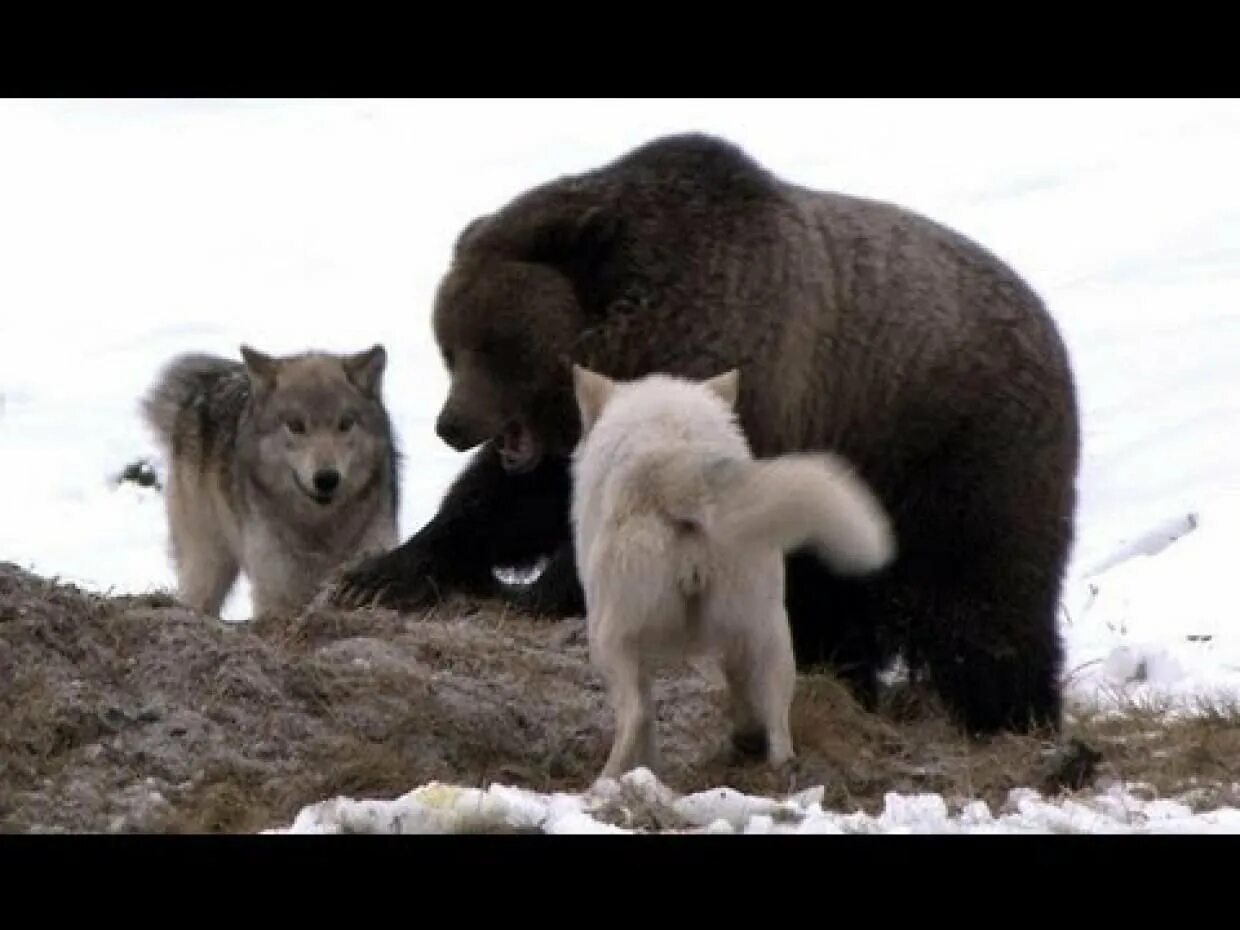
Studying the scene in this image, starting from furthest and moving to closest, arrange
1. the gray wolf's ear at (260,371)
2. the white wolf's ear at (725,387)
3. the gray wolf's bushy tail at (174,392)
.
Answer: the gray wolf's bushy tail at (174,392) → the gray wolf's ear at (260,371) → the white wolf's ear at (725,387)

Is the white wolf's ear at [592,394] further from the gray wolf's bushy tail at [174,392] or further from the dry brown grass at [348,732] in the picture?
the gray wolf's bushy tail at [174,392]

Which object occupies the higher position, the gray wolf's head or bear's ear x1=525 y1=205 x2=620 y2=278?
bear's ear x1=525 y1=205 x2=620 y2=278

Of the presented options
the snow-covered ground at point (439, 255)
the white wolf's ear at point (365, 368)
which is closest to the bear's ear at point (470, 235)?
the white wolf's ear at point (365, 368)

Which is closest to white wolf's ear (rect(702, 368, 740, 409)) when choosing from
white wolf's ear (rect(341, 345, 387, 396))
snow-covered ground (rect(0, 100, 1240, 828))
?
white wolf's ear (rect(341, 345, 387, 396))

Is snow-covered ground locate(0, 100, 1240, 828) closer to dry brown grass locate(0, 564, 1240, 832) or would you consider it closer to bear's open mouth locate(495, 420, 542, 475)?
bear's open mouth locate(495, 420, 542, 475)

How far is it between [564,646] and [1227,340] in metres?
12.0

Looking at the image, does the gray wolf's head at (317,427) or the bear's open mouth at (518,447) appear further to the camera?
the gray wolf's head at (317,427)

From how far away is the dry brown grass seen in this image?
26.4ft

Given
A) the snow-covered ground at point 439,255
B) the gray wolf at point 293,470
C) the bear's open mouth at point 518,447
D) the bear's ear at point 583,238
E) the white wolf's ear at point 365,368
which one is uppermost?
the bear's ear at point 583,238

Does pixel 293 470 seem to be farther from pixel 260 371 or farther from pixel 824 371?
pixel 824 371

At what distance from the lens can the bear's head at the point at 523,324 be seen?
34.4 ft

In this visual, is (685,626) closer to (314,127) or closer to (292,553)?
(292,553)

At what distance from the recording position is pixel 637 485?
8.17m

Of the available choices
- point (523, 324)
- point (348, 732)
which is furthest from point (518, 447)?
point (348, 732)
